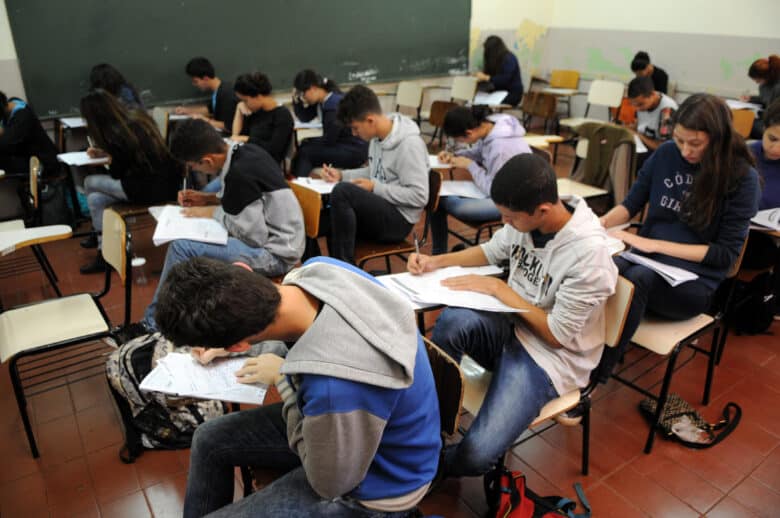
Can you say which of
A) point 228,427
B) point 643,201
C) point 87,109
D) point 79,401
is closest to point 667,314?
point 643,201

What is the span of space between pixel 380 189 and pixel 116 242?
4.11 ft

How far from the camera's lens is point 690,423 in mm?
2107

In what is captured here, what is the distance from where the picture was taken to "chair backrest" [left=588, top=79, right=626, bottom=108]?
602cm

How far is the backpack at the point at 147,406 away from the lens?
1.88 m

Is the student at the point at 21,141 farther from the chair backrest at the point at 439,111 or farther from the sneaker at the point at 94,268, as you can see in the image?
the chair backrest at the point at 439,111

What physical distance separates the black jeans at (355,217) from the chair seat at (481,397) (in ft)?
3.50

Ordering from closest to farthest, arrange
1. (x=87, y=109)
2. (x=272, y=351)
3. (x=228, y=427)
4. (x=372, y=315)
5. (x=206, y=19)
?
(x=372, y=315), (x=228, y=427), (x=272, y=351), (x=87, y=109), (x=206, y=19)

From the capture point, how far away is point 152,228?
4.29 metres

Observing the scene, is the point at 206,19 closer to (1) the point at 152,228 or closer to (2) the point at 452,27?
(1) the point at 152,228

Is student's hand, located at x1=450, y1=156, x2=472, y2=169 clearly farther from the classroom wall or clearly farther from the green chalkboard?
the classroom wall

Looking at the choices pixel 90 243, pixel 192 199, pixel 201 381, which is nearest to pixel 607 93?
pixel 192 199

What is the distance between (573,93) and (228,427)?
21.2 ft

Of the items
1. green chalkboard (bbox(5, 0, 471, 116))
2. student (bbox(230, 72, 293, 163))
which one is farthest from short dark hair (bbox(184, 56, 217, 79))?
student (bbox(230, 72, 293, 163))

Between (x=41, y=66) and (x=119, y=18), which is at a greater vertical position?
(x=119, y=18)
